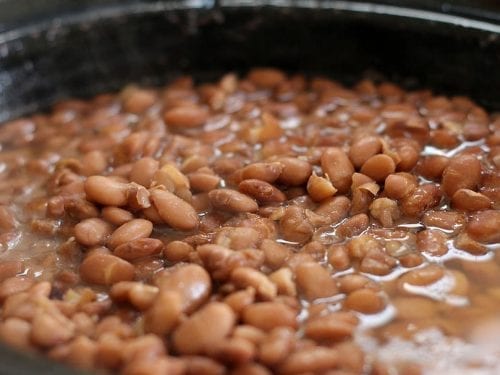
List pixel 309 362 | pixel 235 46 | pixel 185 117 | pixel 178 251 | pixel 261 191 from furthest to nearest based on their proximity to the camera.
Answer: pixel 235 46
pixel 185 117
pixel 261 191
pixel 178 251
pixel 309 362

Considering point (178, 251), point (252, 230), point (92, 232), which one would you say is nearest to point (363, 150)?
point (252, 230)

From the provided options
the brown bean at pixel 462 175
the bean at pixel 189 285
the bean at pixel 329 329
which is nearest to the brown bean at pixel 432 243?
the brown bean at pixel 462 175

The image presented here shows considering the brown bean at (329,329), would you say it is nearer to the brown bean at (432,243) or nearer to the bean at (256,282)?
the bean at (256,282)

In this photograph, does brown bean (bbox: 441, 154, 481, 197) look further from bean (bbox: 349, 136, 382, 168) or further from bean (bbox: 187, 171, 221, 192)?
bean (bbox: 187, 171, 221, 192)

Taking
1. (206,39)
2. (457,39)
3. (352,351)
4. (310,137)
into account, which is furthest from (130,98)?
(352,351)

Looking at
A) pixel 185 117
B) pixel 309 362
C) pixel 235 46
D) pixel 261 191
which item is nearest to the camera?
pixel 309 362

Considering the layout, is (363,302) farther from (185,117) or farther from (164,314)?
(185,117)
